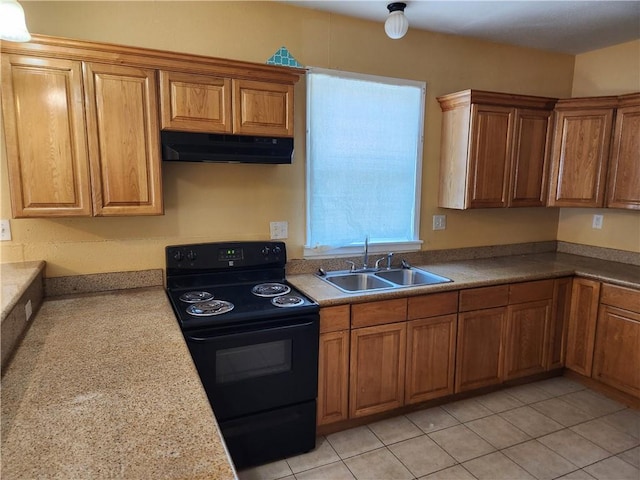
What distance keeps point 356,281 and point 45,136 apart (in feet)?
6.47

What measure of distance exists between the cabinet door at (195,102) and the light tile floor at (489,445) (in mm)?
1844

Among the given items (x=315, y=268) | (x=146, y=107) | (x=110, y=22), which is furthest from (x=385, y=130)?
(x=110, y=22)

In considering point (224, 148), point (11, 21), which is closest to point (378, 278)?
point (224, 148)

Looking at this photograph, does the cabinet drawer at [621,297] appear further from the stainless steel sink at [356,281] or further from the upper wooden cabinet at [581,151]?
the stainless steel sink at [356,281]

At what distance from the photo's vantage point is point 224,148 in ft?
7.07

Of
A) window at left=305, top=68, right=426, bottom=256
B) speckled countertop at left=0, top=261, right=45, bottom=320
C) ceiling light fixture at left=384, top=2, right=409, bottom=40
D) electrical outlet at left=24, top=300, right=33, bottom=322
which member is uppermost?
ceiling light fixture at left=384, top=2, right=409, bottom=40

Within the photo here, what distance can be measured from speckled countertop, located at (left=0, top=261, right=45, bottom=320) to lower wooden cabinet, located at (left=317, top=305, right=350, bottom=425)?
4.53 ft

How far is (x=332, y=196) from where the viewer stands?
2.78 metres

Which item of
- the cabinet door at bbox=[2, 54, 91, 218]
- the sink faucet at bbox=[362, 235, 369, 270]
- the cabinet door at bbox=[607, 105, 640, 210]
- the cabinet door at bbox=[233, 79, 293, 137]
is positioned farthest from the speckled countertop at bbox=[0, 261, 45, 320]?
the cabinet door at bbox=[607, 105, 640, 210]

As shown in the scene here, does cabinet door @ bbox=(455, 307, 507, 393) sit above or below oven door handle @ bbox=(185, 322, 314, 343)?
below

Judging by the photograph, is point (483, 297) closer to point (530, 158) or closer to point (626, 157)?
point (530, 158)

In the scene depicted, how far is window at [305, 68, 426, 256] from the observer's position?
269 cm

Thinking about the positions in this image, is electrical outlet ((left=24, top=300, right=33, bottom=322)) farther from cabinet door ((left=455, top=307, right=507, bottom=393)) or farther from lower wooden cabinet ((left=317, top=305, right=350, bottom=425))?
cabinet door ((left=455, top=307, right=507, bottom=393))

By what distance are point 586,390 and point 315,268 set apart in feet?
7.28
